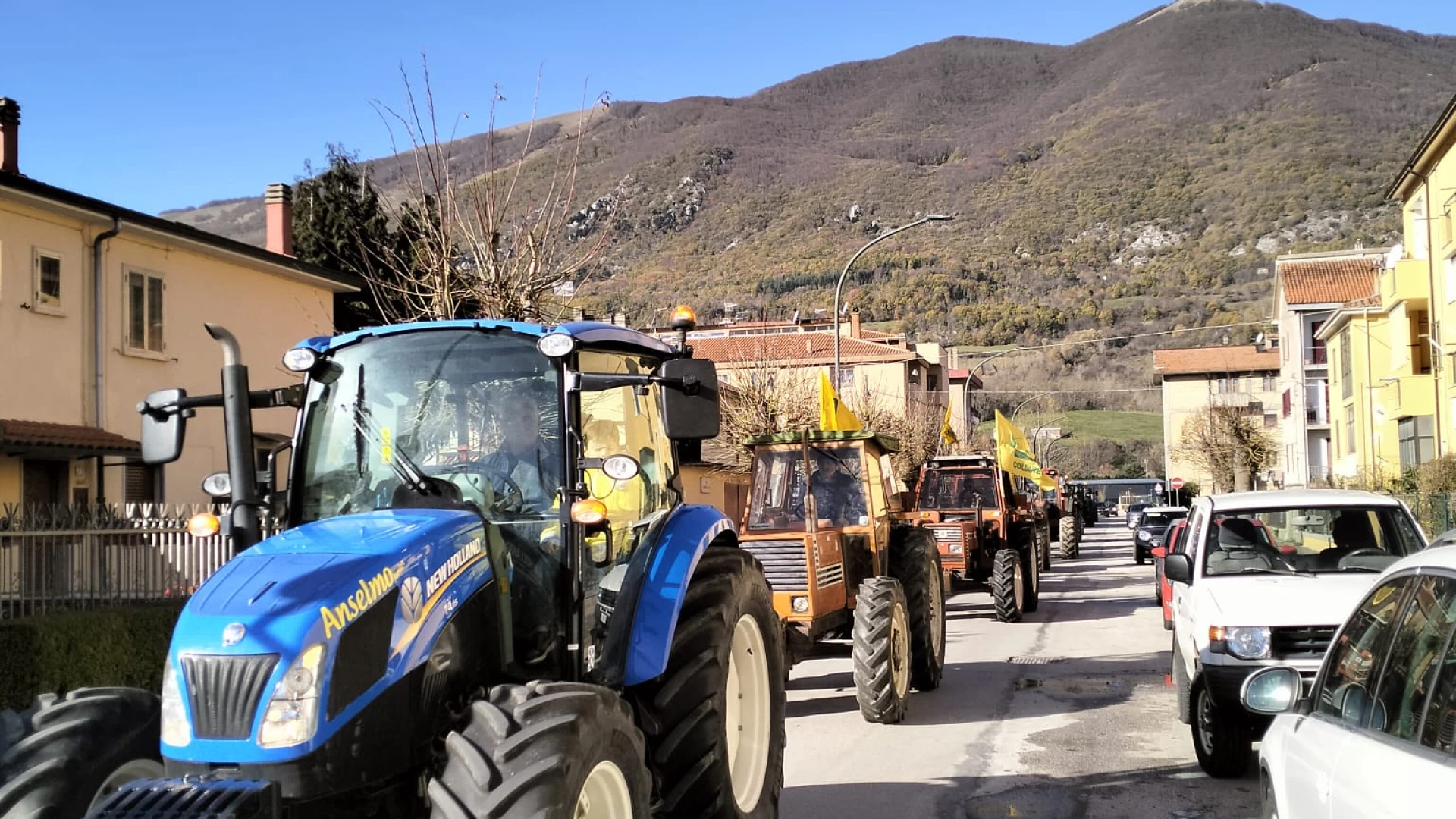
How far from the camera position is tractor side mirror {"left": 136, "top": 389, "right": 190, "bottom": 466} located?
483 cm

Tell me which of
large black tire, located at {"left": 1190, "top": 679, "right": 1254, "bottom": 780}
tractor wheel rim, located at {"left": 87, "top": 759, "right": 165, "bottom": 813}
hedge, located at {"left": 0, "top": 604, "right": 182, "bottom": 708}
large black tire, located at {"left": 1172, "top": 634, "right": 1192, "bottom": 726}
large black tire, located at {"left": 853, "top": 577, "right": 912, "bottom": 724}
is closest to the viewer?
tractor wheel rim, located at {"left": 87, "top": 759, "right": 165, "bottom": 813}

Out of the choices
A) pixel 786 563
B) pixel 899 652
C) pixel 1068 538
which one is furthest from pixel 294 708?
pixel 1068 538

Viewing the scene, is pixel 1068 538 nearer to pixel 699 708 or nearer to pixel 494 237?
pixel 494 237

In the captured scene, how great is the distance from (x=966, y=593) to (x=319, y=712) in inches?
856

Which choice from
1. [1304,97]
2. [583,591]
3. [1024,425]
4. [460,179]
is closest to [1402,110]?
[1304,97]

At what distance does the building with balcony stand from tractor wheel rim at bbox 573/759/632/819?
56.3 meters

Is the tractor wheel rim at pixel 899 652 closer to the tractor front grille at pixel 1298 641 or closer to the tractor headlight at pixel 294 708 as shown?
the tractor front grille at pixel 1298 641

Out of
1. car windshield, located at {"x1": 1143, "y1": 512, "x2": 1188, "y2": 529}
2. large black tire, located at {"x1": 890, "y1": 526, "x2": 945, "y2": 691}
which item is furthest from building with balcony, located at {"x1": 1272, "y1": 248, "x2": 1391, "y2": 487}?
large black tire, located at {"x1": 890, "y1": 526, "x2": 945, "y2": 691}

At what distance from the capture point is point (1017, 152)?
162m

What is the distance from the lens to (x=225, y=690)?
3773 mm

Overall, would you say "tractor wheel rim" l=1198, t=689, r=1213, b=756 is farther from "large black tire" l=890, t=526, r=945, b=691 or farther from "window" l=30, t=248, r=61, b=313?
"window" l=30, t=248, r=61, b=313

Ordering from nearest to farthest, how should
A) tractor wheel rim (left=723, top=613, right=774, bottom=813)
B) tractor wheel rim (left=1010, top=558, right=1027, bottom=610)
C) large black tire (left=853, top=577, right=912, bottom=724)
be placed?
tractor wheel rim (left=723, top=613, right=774, bottom=813)
large black tire (left=853, top=577, right=912, bottom=724)
tractor wheel rim (left=1010, top=558, right=1027, bottom=610)

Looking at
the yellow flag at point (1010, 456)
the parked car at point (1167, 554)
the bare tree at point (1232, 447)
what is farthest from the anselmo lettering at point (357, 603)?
the bare tree at point (1232, 447)

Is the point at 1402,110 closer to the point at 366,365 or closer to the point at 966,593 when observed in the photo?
the point at 966,593
